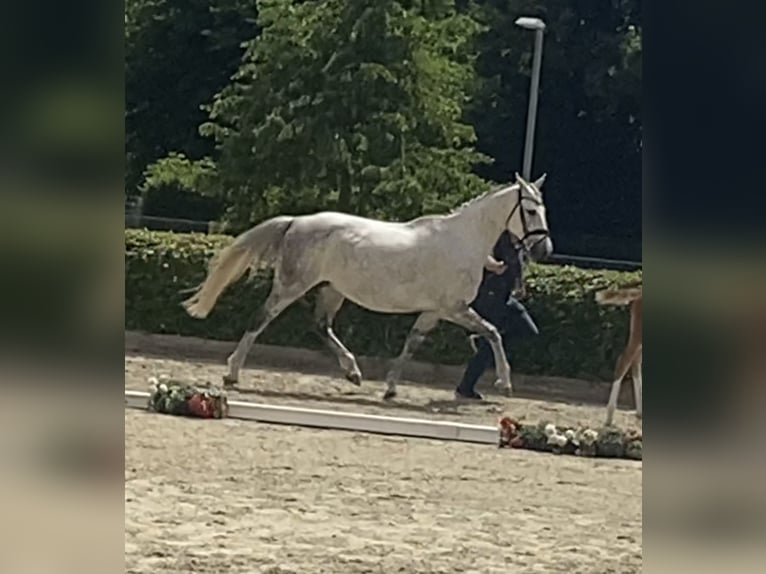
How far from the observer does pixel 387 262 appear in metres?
4.05

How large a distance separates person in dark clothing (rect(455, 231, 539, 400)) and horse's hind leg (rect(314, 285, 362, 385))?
38cm

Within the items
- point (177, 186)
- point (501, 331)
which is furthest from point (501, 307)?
point (177, 186)

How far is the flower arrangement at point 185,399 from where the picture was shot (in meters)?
4.31

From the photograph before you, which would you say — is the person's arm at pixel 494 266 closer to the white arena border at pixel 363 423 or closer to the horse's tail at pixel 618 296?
the horse's tail at pixel 618 296

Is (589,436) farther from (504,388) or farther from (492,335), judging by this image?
(492,335)

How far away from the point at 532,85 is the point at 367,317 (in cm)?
92

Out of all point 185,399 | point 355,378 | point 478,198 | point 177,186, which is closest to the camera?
point 478,198

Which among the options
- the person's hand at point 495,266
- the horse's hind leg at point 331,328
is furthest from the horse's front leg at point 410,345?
the person's hand at point 495,266

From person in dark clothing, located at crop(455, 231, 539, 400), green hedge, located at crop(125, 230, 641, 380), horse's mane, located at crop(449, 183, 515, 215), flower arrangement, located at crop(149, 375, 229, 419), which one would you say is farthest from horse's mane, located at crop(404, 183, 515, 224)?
flower arrangement, located at crop(149, 375, 229, 419)

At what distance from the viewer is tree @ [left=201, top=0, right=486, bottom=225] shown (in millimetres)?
3842

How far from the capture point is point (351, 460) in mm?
3955

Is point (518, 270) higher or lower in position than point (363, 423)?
higher
